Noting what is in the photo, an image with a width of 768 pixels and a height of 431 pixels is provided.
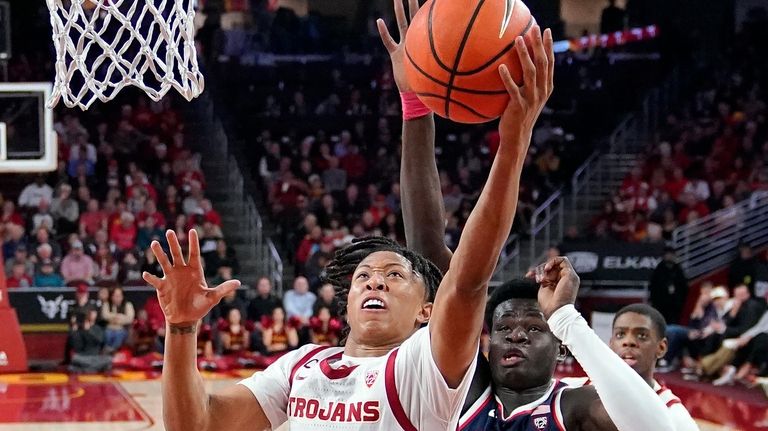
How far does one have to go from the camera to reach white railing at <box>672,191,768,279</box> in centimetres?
1515

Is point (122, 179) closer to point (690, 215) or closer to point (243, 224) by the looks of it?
point (243, 224)

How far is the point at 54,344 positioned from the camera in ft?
42.5

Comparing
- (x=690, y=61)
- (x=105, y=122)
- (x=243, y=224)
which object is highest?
(x=690, y=61)

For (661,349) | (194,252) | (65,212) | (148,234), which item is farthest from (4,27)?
(65,212)

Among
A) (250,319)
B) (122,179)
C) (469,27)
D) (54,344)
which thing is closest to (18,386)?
(54,344)

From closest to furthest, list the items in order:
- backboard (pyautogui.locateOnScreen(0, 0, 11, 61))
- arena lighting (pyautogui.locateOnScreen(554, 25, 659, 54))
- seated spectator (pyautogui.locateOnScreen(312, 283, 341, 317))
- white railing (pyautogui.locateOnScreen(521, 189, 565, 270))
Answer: backboard (pyautogui.locateOnScreen(0, 0, 11, 61)) < seated spectator (pyautogui.locateOnScreen(312, 283, 341, 317)) < white railing (pyautogui.locateOnScreen(521, 189, 565, 270)) < arena lighting (pyautogui.locateOnScreen(554, 25, 659, 54))

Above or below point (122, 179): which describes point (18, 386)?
below

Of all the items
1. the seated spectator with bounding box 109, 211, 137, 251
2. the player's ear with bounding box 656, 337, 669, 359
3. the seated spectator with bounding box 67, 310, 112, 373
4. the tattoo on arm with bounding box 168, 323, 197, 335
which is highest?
the tattoo on arm with bounding box 168, 323, 197, 335

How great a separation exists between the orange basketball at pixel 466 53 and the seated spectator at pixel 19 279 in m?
11.0

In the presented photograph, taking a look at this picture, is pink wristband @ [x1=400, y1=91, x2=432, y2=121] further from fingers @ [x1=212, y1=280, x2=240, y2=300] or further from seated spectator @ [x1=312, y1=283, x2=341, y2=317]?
seated spectator @ [x1=312, y1=283, x2=341, y2=317]

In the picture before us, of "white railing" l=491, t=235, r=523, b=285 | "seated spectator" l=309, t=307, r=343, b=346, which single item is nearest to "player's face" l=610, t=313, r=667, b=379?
"seated spectator" l=309, t=307, r=343, b=346

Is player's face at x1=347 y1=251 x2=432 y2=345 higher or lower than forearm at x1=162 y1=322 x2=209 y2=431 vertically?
higher

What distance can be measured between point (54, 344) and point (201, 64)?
679cm

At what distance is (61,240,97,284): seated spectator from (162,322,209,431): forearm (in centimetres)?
A: 1071
